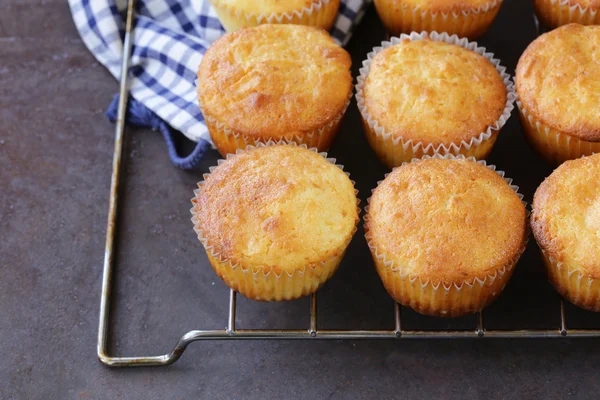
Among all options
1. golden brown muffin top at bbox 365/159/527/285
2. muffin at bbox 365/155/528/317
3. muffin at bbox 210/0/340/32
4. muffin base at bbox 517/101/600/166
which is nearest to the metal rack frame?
muffin at bbox 365/155/528/317

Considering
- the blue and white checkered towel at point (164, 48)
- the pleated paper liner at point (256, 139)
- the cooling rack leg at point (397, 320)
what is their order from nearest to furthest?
the cooling rack leg at point (397, 320) → the pleated paper liner at point (256, 139) → the blue and white checkered towel at point (164, 48)

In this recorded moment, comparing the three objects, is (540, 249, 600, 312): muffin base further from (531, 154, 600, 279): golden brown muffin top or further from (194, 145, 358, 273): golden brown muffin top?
(194, 145, 358, 273): golden brown muffin top

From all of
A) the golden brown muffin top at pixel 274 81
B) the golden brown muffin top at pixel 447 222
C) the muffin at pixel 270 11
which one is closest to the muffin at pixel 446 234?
the golden brown muffin top at pixel 447 222

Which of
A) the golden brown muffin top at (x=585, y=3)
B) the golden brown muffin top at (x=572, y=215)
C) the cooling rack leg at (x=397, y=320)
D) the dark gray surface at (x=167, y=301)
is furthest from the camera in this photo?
the golden brown muffin top at (x=585, y=3)

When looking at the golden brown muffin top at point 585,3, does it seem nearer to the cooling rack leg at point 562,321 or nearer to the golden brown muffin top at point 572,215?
the golden brown muffin top at point 572,215

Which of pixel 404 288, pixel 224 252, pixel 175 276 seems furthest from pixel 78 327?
pixel 404 288

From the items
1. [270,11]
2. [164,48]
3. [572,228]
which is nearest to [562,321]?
[572,228]

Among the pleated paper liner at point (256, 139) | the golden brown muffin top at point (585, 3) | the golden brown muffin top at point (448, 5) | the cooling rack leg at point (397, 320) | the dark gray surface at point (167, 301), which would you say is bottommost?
the dark gray surface at point (167, 301)
